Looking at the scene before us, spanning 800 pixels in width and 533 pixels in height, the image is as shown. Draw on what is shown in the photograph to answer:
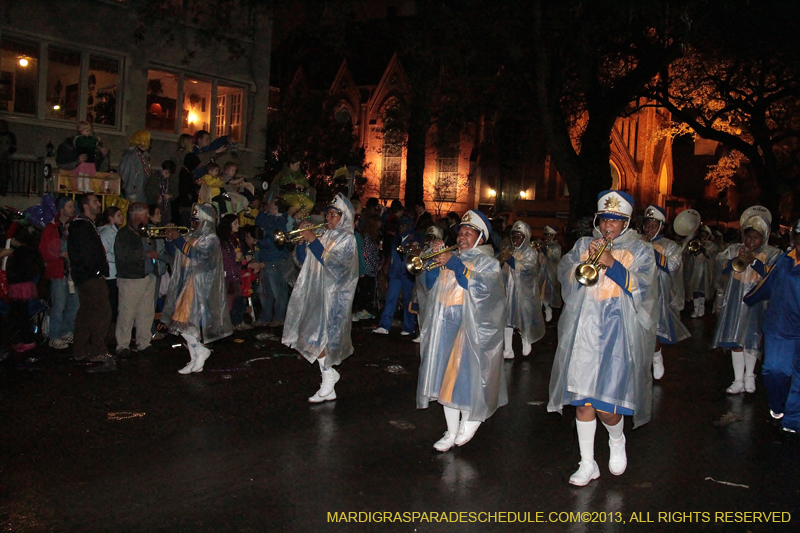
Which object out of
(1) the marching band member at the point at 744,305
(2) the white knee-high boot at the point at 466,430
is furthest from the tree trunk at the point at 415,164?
(2) the white knee-high boot at the point at 466,430

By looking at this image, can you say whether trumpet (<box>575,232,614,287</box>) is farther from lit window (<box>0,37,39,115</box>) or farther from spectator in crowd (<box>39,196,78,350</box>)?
lit window (<box>0,37,39,115</box>)

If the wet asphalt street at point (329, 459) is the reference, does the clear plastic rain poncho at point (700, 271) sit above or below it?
above

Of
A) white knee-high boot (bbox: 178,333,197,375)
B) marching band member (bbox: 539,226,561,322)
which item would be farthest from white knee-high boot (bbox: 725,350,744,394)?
white knee-high boot (bbox: 178,333,197,375)

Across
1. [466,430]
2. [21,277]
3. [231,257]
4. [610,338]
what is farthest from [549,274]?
[21,277]

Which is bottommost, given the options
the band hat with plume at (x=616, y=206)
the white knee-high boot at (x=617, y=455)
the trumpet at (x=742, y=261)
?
the white knee-high boot at (x=617, y=455)

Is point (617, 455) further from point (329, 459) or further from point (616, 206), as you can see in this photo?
point (329, 459)

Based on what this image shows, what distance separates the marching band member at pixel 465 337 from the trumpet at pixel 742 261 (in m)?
3.87

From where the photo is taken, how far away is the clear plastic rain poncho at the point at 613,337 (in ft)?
18.1

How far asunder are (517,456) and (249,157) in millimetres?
16319

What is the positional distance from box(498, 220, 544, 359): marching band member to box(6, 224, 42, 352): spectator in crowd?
21.3ft

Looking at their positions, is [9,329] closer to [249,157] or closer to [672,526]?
[672,526]

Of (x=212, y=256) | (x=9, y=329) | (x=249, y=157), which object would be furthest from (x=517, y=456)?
(x=249, y=157)

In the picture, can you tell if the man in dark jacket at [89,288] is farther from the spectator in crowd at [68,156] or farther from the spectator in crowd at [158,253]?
the spectator in crowd at [68,156]

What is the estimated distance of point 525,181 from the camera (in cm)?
4216
